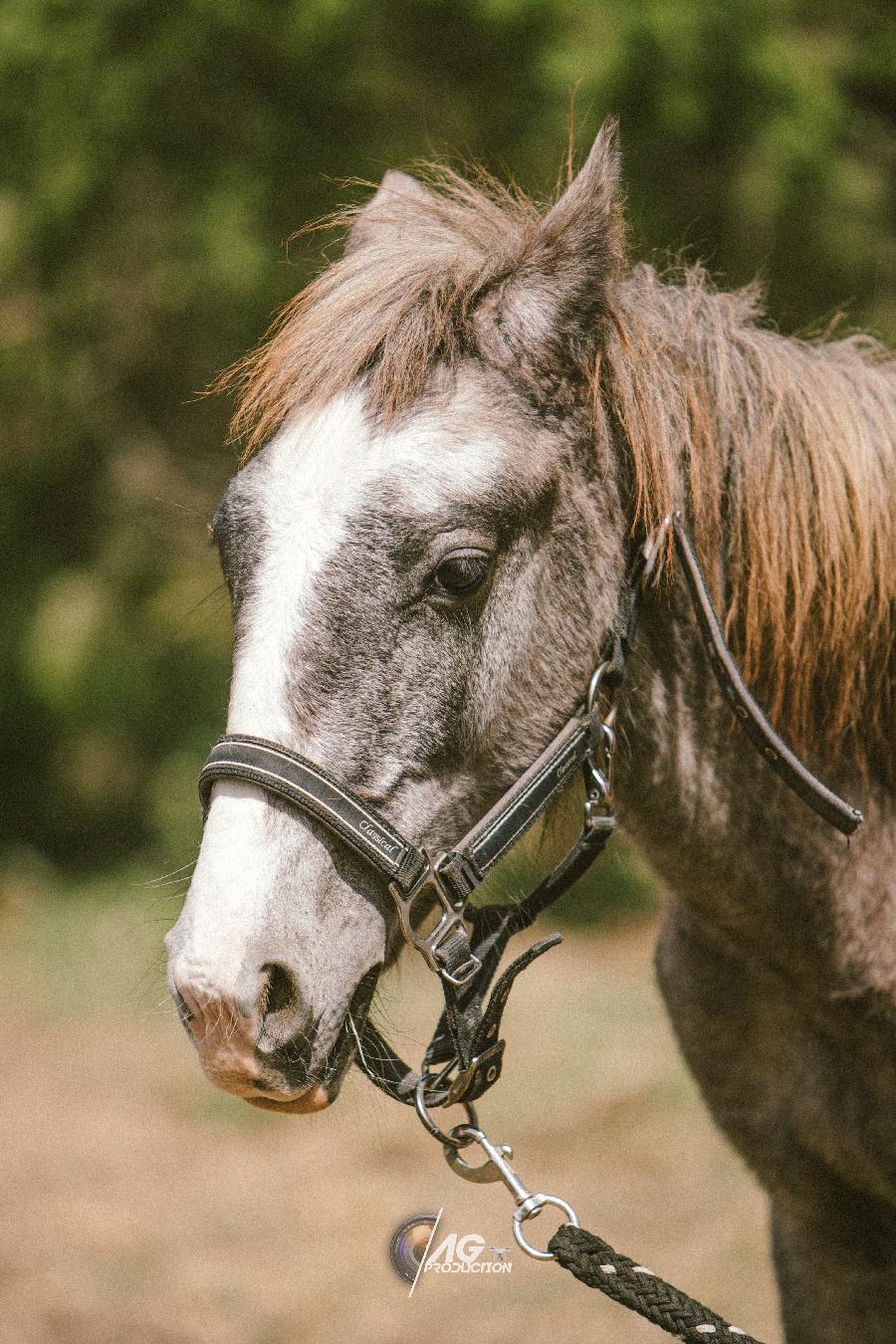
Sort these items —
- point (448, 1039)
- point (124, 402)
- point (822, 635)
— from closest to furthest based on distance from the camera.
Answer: point (448, 1039)
point (822, 635)
point (124, 402)

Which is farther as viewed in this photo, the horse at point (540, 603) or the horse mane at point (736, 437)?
the horse mane at point (736, 437)

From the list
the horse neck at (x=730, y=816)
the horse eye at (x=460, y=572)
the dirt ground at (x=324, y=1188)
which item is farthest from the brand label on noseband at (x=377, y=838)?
the dirt ground at (x=324, y=1188)

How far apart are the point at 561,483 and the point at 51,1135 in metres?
4.56

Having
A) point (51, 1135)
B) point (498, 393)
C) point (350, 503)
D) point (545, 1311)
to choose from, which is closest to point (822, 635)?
→ point (498, 393)

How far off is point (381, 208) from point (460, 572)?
3.02 feet

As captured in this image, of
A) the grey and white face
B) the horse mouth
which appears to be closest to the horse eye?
the grey and white face

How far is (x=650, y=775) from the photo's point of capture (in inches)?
80.3

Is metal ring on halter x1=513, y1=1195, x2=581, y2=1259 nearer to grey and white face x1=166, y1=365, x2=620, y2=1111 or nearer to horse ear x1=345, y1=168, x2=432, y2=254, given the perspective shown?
grey and white face x1=166, y1=365, x2=620, y2=1111

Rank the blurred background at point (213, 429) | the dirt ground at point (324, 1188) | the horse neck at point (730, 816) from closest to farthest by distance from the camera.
Result: the horse neck at point (730, 816)
the dirt ground at point (324, 1188)
the blurred background at point (213, 429)

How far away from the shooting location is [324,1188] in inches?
192

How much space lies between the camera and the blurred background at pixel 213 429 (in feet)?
14.6

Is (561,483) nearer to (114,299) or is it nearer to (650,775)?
(650,775)

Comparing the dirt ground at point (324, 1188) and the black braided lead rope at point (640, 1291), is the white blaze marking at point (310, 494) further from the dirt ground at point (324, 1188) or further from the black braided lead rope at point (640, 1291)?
the dirt ground at point (324, 1188)

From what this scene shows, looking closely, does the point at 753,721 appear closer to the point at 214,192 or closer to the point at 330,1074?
the point at 330,1074
